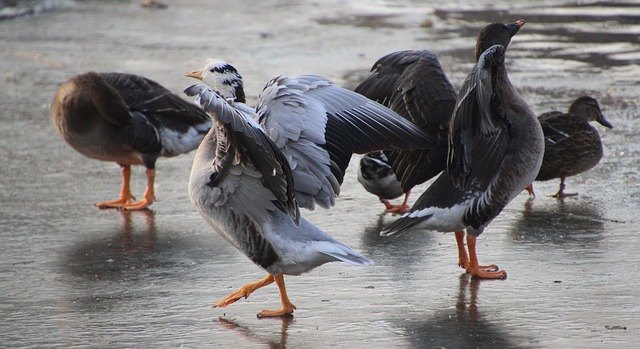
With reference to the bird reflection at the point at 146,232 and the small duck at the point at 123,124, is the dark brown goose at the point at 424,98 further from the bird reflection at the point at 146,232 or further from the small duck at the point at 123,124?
the small duck at the point at 123,124

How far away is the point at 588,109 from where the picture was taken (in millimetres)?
8789

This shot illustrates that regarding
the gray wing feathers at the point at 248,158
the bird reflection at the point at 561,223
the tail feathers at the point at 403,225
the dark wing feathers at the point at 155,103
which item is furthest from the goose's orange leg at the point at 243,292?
the dark wing feathers at the point at 155,103

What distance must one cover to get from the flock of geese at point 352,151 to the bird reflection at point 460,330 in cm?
44

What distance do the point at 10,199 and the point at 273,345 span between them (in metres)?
3.70

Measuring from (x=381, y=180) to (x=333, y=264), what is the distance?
49.6 inches

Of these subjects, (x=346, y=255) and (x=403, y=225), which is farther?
(x=403, y=225)

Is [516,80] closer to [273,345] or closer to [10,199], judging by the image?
[10,199]

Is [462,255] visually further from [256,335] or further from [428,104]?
[256,335]

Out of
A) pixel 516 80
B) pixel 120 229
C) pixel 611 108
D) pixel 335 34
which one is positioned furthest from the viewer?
pixel 335 34

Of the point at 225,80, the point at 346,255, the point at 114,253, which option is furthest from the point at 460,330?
the point at 114,253

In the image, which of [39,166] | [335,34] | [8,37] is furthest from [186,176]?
[8,37]

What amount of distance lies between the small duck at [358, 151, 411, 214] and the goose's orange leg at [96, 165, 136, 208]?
6.05 ft

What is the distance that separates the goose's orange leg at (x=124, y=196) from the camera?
26.3ft

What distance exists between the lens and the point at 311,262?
5.49m
